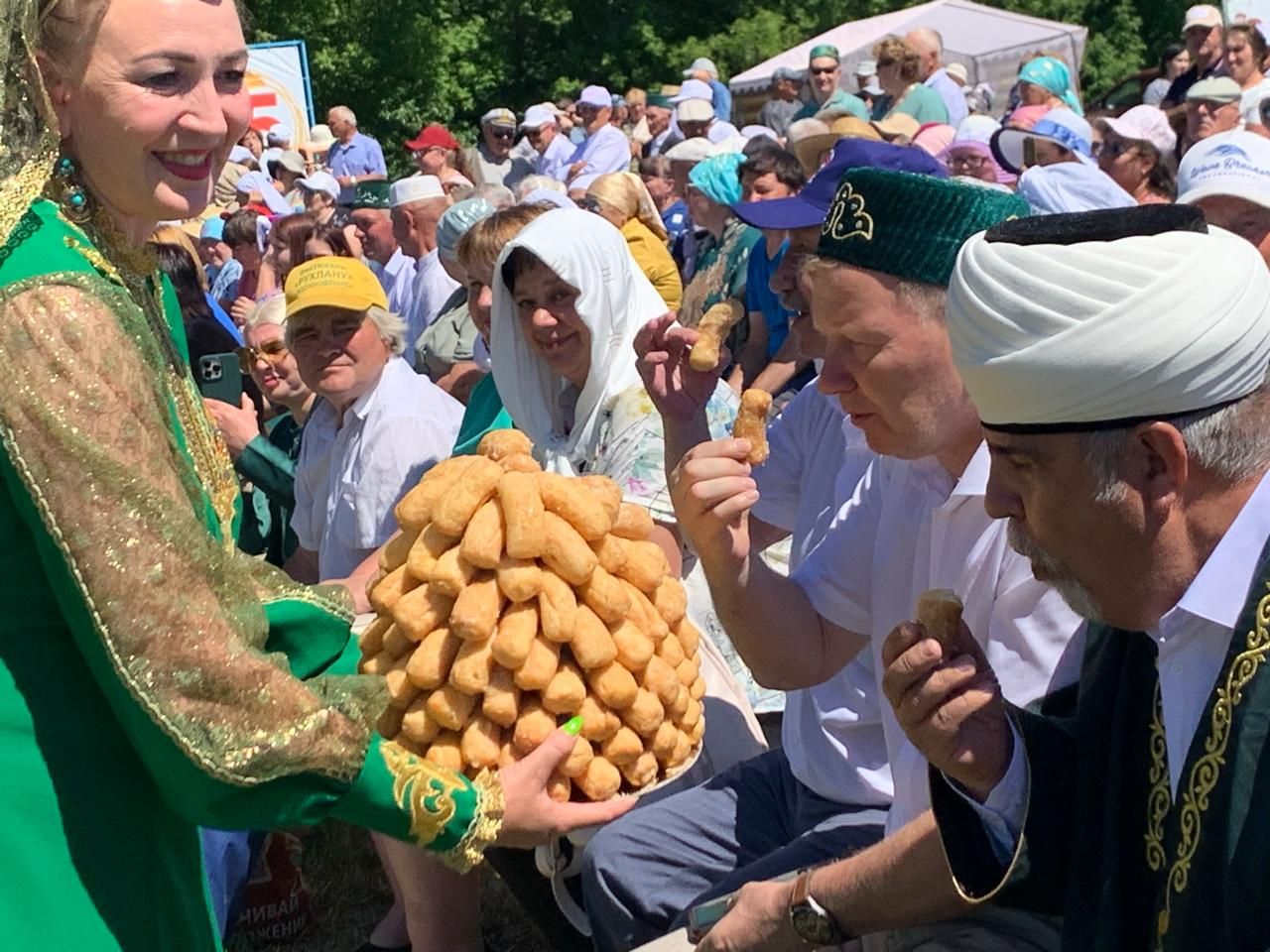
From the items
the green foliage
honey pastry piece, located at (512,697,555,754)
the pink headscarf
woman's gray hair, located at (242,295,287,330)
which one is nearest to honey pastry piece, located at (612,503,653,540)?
honey pastry piece, located at (512,697,555,754)

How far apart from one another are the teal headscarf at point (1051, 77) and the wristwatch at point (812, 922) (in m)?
7.34

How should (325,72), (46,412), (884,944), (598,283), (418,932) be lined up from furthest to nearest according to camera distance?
(325,72), (598,283), (418,932), (884,944), (46,412)

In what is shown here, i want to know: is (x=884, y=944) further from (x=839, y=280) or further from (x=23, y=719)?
(x=23, y=719)

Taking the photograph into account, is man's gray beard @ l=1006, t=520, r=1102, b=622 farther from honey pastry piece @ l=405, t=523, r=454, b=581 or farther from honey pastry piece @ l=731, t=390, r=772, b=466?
honey pastry piece @ l=405, t=523, r=454, b=581

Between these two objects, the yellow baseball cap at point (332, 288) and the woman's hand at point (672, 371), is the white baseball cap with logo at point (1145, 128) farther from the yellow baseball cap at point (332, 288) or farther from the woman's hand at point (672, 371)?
the woman's hand at point (672, 371)

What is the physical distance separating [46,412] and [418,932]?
2544 mm

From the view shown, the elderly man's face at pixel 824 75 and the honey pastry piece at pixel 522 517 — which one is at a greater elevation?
the honey pastry piece at pixel 522 517

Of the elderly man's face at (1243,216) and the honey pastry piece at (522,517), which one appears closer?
the honey pastry piece at (522,517)

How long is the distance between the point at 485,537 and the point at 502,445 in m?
0.33

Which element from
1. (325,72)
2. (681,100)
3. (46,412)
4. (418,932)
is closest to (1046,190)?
(418,932)

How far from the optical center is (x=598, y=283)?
4.14 meters

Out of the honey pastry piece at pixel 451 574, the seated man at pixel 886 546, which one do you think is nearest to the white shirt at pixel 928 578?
the seated man at pixel 886 546

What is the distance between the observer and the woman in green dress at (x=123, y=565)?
5.37 feet

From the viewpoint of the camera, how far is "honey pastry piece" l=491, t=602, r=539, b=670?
2426mm
